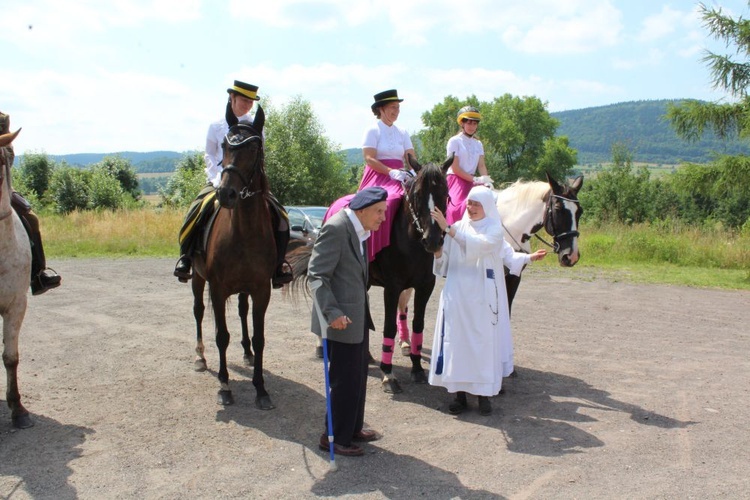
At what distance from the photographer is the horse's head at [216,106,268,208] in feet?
18.0

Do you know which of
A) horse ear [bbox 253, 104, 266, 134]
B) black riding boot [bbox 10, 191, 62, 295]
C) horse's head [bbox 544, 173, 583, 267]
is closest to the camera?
horse ear [bbox 253, 104, 266, 134]

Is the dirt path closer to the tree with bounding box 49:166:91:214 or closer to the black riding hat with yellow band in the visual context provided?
the black riding hat with yellow band

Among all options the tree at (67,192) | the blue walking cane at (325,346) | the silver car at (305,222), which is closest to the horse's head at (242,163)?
the blue walking cane at (325,346)

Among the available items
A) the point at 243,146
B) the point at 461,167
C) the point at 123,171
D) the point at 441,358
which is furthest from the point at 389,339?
the point at 123,171

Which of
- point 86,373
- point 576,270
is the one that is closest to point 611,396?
point 86,373

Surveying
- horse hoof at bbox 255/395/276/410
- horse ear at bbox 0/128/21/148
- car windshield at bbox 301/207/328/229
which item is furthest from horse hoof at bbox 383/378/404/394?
car windshield at bbox 301/207/328/229

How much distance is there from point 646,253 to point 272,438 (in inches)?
638

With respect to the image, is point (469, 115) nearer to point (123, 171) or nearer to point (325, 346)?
point (325, 346)

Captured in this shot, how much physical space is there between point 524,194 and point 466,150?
37.0 inches

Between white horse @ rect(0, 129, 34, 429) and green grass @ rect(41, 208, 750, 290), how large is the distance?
13028mm

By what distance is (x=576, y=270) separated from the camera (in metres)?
17.0

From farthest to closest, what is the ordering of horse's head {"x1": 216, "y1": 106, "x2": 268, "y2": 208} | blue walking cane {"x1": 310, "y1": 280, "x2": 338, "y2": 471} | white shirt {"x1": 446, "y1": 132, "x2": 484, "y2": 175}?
white shirt {"x1": 446, "y1": 132, "x2": 484, "y2": 175} < horse's head {"x1": 216, "y1": 106, "x2": 268, "y2": 208} < blue walking cane {"x1": 310, "y1": 280, "x2": 338, "y2": 471}

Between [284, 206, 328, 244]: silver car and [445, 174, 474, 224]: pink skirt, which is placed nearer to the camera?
[445, 174, 474, 224]: pink skirt

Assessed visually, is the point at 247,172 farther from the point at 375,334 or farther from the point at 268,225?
the point at 375,334
